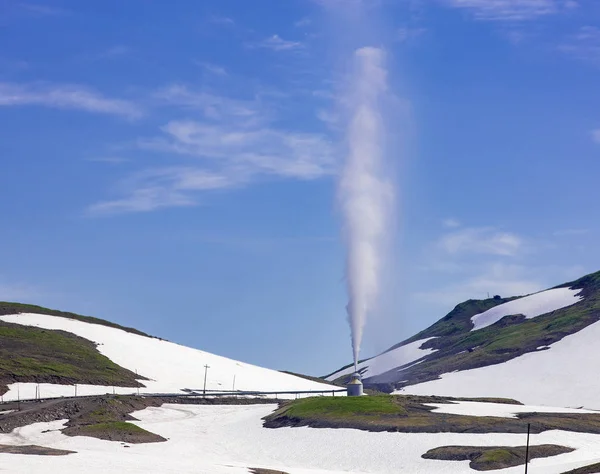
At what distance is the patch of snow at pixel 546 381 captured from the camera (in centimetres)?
16288

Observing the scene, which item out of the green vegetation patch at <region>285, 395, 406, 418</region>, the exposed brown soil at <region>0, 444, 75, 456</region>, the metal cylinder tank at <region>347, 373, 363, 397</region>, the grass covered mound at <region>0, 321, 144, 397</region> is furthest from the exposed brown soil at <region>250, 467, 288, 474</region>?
the grass covered mound at <region>0, 321, 144, 397</region>

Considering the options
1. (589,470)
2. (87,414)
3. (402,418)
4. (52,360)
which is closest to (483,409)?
(402,418)

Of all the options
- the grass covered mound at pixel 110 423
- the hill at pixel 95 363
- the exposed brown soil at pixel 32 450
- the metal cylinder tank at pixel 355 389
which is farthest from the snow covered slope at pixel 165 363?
the exposed brown soil at pixel 32 450

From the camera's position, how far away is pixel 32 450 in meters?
87.9

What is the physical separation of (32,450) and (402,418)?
45.1m

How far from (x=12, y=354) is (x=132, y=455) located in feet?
238

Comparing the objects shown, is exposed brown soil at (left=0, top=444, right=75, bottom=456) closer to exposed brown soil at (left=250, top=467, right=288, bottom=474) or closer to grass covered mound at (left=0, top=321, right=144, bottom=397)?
exposed brown soil at (left=250, top=467, right=288, bottom=474)

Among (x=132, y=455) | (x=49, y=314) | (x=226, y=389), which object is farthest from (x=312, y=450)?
(x=49, y=314)

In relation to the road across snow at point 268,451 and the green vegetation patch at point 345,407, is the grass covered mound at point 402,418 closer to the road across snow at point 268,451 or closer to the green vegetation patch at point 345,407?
the green vegetation patch at point 345,407

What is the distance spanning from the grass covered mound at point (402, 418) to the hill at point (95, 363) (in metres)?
38.2

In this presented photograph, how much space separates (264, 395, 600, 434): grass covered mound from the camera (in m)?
105

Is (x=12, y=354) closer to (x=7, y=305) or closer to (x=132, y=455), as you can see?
(x=7, y=305)

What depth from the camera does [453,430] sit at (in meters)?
104

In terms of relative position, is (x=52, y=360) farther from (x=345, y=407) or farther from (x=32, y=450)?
(x=32, y=450)
